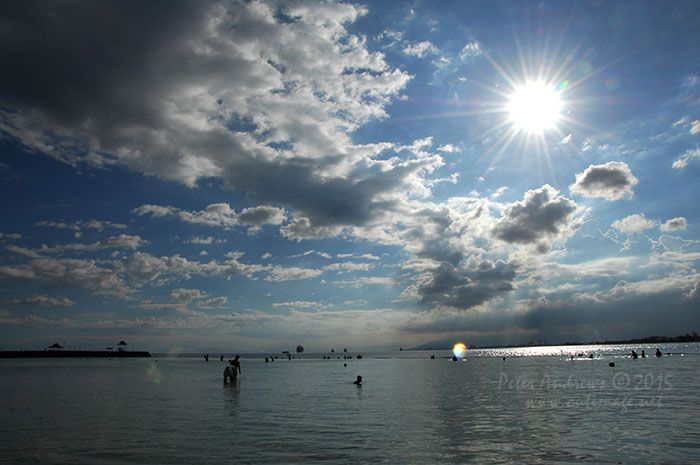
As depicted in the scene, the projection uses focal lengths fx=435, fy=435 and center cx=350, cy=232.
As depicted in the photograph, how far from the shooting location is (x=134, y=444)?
18859 millimetres

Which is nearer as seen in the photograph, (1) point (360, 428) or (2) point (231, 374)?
(1) point (360, 428)

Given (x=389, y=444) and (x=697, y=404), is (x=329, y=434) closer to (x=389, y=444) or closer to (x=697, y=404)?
(x=389, y=444)

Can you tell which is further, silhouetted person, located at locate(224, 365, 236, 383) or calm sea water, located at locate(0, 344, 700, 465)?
silhouetted person, located at locate(224, 365, 236, 383)

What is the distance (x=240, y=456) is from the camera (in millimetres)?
16422

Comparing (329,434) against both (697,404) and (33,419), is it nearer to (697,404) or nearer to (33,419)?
(33,419)

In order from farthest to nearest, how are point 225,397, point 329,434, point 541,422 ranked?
point 225,397 → point 541,422 → point 329,434

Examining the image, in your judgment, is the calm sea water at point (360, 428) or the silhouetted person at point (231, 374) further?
the silhouetted person at point (231, 374)

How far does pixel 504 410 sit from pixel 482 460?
1350cm

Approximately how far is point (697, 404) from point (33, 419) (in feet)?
135

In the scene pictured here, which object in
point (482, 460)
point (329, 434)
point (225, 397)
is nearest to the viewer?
point (482, 460)

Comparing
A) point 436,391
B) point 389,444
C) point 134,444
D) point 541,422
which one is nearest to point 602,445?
point 541,422

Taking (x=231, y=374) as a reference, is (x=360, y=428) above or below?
above

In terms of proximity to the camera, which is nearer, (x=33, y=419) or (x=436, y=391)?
(x=33, y=419)

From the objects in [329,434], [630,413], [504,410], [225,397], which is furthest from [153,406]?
[630,413]
